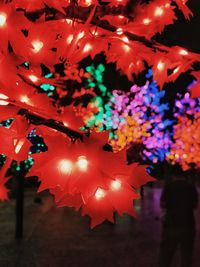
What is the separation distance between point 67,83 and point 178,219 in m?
4.09

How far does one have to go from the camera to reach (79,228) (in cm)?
1229

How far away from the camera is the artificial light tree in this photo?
1.57 metres

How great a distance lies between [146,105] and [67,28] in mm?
19912

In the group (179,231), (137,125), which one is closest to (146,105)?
(137,125)

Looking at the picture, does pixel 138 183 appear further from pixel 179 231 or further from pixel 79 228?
pixel 79 228

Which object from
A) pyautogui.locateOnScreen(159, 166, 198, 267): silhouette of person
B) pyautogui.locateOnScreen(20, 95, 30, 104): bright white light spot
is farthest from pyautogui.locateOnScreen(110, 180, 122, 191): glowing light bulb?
pyautogui.locateOnScreen(159, 166, 198, 267): silhouette of person

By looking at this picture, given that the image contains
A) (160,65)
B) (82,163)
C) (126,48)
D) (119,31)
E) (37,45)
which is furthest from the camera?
(126,48)

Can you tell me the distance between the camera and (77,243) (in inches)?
400

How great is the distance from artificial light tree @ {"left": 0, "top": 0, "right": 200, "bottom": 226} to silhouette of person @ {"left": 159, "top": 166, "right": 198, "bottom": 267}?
3.53 meters

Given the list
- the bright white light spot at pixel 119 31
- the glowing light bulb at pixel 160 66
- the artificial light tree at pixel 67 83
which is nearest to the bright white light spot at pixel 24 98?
the artificial light tree at pixel 67 83

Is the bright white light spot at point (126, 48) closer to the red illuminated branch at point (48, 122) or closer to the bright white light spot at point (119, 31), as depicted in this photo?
the bright white light spot at point (119, 31)

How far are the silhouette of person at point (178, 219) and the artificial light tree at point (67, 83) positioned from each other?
3529 millimetres

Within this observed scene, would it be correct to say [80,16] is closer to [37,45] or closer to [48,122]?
[37,45]

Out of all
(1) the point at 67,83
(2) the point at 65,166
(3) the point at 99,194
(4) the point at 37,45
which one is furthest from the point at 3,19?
(1) the point at 67,83
